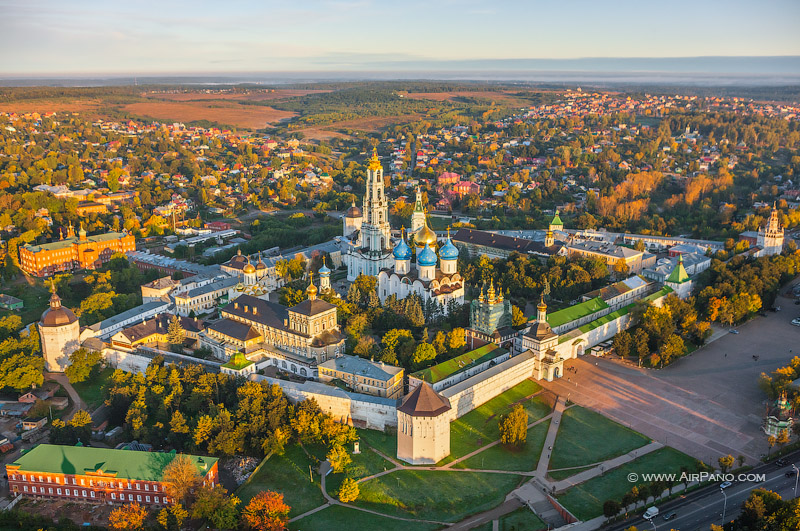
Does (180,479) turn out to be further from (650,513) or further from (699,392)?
(699,392)

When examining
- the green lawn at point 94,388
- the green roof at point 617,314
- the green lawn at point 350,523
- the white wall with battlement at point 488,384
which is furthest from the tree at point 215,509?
the green roof at point 617,314

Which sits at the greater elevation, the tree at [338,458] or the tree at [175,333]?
the tree at [175,333]

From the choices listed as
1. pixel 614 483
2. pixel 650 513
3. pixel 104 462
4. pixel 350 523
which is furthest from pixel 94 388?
pixel 650 513

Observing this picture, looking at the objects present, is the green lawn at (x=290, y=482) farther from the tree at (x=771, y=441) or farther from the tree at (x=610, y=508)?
the tree at (x=771, y=441)

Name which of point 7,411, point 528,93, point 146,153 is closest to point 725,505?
point 7,411

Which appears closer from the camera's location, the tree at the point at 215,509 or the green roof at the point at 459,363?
the tree at the point at 215,509

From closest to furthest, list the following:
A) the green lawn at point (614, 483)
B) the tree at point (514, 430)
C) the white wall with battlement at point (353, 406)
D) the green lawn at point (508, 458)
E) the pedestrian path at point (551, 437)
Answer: the green lawn at point (614, 483) → the pedestrian path at point (551, 437) → the green lawn at point (508, 458) → the tree at point (514, 430) → the white wall with battlement at point (353, 406)

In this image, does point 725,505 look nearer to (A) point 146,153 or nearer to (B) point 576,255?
(B) point 576,255
